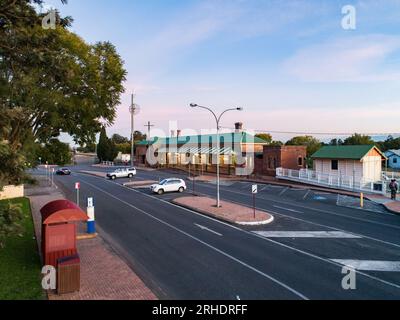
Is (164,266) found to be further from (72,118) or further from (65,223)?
(72,118)

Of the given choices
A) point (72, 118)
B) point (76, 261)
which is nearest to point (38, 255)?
point (76, 261)

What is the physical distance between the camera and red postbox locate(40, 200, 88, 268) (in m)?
11.0

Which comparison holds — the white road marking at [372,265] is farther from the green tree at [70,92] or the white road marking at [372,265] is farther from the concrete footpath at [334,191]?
the green tree at [70,92]

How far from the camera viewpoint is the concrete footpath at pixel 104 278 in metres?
9.33

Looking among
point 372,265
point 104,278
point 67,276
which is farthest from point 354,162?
point 67,276

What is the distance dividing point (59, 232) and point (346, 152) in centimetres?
3183

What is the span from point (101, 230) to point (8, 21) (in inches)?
417

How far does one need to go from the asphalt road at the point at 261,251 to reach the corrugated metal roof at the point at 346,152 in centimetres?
1077

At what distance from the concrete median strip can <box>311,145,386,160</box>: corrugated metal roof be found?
53.0 ft

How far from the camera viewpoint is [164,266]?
39.2ft

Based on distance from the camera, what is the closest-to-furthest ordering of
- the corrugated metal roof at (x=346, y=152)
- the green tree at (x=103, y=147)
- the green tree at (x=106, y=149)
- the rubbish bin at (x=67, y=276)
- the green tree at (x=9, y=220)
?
the green tree at (x=9, y=220) → the rubbish bin at (x=67, y=276) → the corrugated metal roof at (x=346, y=152) → the green tree at (x=103, y=147) → the green tree at (x=106, y=149)

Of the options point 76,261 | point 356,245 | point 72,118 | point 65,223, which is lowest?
point 356,245

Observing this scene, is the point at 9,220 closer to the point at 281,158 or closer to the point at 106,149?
the point at 281,158

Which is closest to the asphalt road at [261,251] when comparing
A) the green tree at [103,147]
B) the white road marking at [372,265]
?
the white road marking at [372,265]
